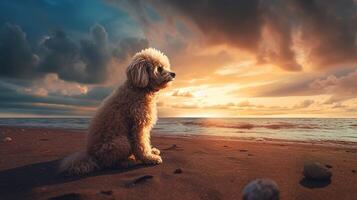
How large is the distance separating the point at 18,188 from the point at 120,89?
2.21 metres

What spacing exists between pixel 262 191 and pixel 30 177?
3.55 m

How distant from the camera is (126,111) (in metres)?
5.12

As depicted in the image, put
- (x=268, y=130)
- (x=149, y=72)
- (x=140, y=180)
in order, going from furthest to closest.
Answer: (x=268, y=130) → (x=149, y=72) → (x=140, y=180)

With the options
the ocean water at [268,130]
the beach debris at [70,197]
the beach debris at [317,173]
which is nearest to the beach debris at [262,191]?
the beach debris at [317,173]

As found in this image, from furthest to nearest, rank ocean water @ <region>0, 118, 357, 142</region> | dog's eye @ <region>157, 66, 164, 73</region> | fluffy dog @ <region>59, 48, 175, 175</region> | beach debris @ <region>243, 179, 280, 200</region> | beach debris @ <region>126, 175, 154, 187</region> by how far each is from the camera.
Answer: ocean water @ <region>0, 118, 357, 142</region>
dog's eye @ <region>157, 66, 164, 73</region>
fluffy dog @ <region>59, 48, 175, 175</region>
beach debris @ <region>126, 175, 154, 187</region>
beach debris @ <region>243, 179, 280, 200</region>

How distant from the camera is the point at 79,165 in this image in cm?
477

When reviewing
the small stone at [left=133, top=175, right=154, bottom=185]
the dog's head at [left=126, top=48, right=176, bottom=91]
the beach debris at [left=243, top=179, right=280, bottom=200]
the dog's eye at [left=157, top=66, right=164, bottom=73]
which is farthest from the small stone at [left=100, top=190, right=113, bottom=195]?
the dog's eye at [left=157, top=66, right=164, bottom=73]

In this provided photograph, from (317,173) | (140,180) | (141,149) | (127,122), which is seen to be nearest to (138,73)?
(127,122)

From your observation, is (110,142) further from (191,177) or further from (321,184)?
(321,184)

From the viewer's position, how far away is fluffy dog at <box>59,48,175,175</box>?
16.0ft

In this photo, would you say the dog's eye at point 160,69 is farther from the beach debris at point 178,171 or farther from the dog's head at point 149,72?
the beach debris at point 178,171

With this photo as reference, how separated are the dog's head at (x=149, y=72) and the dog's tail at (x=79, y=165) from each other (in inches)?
57.8

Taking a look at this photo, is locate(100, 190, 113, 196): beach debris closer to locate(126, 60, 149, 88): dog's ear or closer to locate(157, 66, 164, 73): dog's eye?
locate(126, 60, 149, 88): dog's ear

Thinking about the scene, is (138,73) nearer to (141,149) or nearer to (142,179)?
(141,149)
